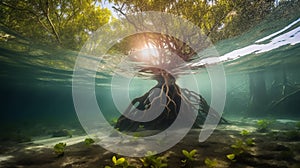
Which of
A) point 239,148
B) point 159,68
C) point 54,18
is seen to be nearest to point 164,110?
point 159,68

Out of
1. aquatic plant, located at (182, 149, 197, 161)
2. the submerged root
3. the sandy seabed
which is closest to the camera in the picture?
the sandy seabed

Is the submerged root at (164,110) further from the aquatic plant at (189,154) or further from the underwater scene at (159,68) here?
the aquatic plant at (189,154)

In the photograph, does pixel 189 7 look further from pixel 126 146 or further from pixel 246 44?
pixel 246 44

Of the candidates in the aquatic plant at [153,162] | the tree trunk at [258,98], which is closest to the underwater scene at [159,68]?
the aquatic plant at [153,162]

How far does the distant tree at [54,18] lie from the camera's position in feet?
25.9

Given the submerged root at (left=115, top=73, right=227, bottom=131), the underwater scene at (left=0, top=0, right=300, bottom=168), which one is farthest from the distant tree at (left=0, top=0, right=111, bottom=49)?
the submerged root at (left=115, top=73, right=227, bottom=131)

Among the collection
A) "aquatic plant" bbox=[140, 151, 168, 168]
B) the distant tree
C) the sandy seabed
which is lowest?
the sandy seabed

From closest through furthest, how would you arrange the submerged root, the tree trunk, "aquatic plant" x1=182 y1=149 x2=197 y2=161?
"aquatic plant" x1=182 y1=149 x2=197 y2=161 → the submerged root → the tree trunk

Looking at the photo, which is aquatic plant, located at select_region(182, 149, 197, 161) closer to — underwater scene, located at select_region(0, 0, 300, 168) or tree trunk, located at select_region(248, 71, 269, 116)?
underwater scene, located at select_region(0, 0, 300, 168)

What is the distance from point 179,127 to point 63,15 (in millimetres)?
8934

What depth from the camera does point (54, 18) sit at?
30.0 feet

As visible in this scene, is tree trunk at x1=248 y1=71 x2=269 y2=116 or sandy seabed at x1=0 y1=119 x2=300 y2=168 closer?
sandy seabed at x1=0 y1=119 x2=300 y2=168

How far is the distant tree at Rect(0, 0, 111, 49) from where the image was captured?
789cm

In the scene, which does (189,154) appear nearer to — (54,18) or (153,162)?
(153,162)
